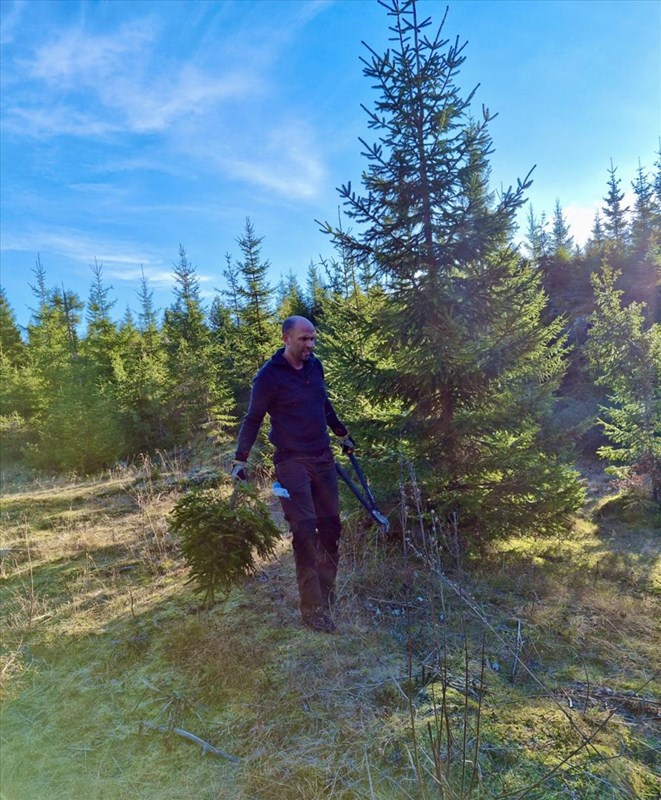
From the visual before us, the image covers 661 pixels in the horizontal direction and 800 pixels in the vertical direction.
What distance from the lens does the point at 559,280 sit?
1036 inches

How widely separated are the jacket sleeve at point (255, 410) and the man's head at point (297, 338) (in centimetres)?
31

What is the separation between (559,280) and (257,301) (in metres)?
19.0

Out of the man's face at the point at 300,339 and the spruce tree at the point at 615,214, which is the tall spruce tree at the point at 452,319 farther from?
the spruce tree at the point at 615,214

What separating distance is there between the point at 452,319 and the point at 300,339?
243 centimetres

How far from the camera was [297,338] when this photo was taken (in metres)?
3.69

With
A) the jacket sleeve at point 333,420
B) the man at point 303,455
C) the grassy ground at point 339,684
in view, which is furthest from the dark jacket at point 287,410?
the grassy ground at point 339,684

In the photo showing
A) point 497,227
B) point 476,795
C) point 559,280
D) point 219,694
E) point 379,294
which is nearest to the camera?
point 476,795

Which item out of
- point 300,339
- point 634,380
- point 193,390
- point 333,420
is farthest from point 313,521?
point 193,390

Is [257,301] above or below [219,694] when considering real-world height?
above

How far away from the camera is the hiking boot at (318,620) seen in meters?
3.60

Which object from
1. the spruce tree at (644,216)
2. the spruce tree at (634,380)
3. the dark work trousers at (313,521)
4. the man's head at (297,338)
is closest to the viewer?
the dark work trousers at (313,521)

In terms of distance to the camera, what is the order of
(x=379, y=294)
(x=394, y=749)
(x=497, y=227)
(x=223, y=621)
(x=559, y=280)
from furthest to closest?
(x=559, y=280) → (x=379, y=294) → (x=497, y=227) → (x=223, y=621) → (x=394, y=749)

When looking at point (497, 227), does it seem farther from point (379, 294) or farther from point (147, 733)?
point (147, 733)

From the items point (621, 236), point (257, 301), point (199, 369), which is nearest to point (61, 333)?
point (199, 369)
